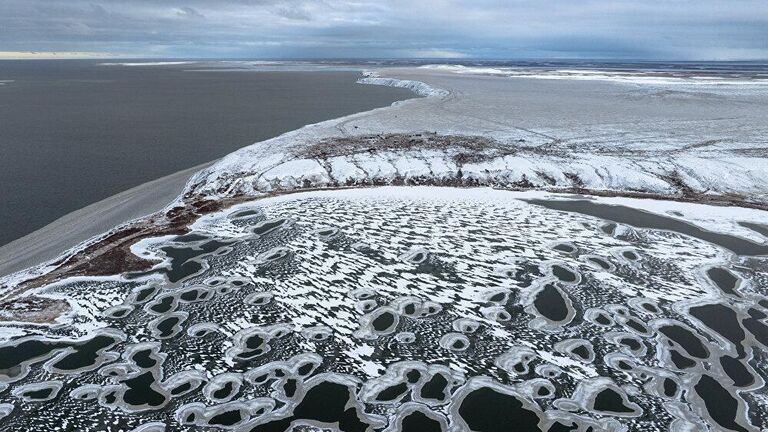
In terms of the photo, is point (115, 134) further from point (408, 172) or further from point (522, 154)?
point (522, 154)

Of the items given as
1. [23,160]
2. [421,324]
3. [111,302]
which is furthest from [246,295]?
[23,160]

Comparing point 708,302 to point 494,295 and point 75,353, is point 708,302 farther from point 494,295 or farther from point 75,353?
point 75,353

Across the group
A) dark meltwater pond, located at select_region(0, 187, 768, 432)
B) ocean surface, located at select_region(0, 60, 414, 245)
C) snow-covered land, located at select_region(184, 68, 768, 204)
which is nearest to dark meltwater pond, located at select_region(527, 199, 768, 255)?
dark meltwater pond, located at select_region(0, 187, 768, 432)

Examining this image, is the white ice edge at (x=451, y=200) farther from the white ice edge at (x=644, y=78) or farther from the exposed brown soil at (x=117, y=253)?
the white ice edge at (x=644, y=78)

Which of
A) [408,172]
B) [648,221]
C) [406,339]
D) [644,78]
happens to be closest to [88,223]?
[406,339]

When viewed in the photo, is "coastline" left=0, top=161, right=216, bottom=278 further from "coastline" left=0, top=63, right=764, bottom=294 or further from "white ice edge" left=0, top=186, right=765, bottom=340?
"white ice edge" left=0, top=186, right=765, bottom=340

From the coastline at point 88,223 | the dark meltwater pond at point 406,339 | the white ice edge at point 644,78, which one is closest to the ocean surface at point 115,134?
the coastline at point 88,223
